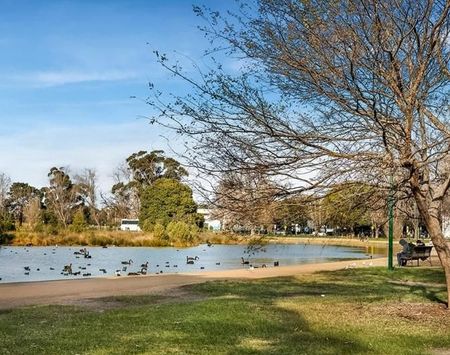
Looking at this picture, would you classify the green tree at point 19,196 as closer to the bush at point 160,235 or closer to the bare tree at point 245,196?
the bush at point 160,235

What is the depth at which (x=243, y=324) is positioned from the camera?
938cm

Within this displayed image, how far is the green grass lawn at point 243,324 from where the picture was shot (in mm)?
7684

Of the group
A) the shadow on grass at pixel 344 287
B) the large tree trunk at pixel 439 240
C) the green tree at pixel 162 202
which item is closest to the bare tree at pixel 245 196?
the large tree trunk at pixel 439 240

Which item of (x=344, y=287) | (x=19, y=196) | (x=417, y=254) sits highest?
(x=19, y=196)

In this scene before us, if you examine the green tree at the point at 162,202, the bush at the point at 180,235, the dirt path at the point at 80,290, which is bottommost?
the dirt path at the point at 80,290

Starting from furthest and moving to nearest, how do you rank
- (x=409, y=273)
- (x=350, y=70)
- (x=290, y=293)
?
(x=409, y=273) → (x=290, y=293) → (x=350, y=70)

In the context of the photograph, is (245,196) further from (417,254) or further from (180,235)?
(180,235)

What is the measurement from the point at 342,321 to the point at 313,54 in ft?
13.8

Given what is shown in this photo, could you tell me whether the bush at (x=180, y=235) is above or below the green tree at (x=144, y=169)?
below

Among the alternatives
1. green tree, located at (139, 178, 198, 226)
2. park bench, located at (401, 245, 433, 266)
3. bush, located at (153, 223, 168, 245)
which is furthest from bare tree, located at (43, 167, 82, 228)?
park bench, located at (401, 245, 433, 266)

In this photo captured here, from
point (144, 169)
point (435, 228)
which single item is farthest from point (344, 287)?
point (144, 169)

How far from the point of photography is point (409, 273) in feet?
65.9

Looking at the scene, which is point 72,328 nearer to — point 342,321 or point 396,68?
point 342,321

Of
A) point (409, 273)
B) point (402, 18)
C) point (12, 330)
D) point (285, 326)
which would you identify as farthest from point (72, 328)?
point (409, 273)
